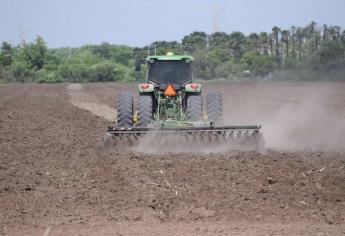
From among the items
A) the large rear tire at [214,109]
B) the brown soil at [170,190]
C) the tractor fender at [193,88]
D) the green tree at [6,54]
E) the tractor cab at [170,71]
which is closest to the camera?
the brown soil at [170,190]

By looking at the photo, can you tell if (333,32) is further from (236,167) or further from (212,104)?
(236,167)

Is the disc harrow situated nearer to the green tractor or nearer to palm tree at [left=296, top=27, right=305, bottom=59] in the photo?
the green tractor

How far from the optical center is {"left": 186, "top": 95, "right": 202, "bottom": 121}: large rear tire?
14.4 m

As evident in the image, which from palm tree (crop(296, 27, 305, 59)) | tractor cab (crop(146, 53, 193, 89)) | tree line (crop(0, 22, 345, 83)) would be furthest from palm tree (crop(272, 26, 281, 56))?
tractor cab (crop(146, 53, 193, 89))

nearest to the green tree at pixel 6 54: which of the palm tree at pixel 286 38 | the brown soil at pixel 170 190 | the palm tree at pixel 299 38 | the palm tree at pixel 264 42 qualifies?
the palm tree at pixel 264 42

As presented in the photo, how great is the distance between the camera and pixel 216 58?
238ft

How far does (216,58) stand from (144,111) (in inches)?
2322

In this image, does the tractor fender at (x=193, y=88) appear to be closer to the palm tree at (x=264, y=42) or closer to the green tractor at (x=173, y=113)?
the green tractor at (x=173, y=113)

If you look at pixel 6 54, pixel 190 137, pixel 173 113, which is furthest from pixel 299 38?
pixel 190 137

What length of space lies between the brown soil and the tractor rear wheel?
1.15 m

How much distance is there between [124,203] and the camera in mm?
8383

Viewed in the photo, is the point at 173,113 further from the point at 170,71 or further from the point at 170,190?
the point at 170,190

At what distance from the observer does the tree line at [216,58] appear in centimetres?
5181

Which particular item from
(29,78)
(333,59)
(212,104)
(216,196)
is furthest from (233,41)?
(216,196)
